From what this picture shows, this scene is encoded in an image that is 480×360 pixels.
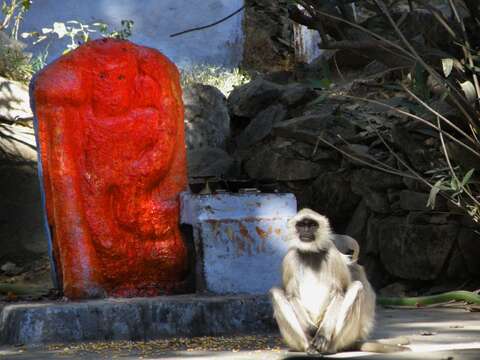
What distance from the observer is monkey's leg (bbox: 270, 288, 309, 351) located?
6.05m

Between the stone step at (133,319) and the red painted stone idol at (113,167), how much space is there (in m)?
0.46

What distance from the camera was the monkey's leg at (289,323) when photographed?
605 centimetres

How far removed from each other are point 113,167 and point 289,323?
2.06 m

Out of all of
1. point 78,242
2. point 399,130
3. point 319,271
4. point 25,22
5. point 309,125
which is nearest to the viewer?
point 319,271

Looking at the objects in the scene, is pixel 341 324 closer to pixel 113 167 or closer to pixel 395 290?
pixel 113 167

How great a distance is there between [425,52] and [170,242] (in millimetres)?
2287

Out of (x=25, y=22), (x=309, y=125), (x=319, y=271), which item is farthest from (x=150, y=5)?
(x=319, y=271)

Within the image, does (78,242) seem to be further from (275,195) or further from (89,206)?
(275,195)

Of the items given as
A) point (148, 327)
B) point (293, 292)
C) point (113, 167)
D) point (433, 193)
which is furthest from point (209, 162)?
point (293, 292)

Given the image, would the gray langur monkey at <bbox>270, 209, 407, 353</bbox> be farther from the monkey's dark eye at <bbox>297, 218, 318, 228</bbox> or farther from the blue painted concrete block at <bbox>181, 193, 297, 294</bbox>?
the blue painted concrete block at <bbox>181, 193, 297, 294</bbox>

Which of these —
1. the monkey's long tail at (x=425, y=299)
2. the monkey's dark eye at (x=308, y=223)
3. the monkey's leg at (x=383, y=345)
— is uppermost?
the monkey's dark eye at (x=308, y=223)

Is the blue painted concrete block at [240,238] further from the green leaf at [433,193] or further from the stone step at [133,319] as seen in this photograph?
the green leaf at [433,193]

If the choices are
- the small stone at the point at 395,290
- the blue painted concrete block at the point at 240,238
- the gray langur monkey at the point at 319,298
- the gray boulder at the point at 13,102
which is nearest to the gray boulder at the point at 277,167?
the small stone at the point at 395,290

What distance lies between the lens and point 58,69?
743cm
